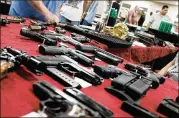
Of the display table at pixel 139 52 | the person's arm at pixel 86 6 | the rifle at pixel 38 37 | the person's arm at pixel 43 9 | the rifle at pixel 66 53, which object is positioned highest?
the person's arm at pixel 86 6

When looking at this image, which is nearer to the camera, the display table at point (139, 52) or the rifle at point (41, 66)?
the rifle at point (41, 66)

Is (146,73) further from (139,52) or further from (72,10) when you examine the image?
(72,10)

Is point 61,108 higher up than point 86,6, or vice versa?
point 86,6

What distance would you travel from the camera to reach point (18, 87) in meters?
0.92

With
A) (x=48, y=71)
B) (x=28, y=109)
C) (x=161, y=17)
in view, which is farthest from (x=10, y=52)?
(x=161, y=17)

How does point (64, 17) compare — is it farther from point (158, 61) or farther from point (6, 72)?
point (6, 72)

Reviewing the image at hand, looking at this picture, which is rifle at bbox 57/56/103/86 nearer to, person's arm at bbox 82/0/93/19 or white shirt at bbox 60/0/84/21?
white shirt at bbox 60/0/84/21

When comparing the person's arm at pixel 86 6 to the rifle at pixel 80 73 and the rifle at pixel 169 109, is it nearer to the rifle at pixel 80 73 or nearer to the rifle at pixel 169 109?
the rifle at pixel 80 73

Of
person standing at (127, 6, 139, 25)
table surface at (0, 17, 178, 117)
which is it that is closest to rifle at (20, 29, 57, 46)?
table surface at (0, 17, 178, 117)

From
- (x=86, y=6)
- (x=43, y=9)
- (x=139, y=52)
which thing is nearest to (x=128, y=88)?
(x=43, y=9)

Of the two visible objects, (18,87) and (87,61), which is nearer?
(18,87)

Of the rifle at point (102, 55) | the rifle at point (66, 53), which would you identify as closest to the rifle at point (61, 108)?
the rifle at point (66, 53)

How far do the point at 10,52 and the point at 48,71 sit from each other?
0.23 metres

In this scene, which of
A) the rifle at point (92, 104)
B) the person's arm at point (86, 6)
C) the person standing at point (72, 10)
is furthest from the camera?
the person's arm at point (86, 6)
